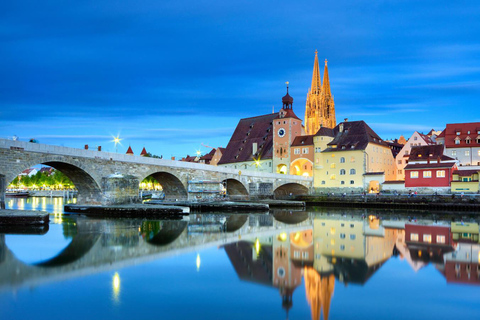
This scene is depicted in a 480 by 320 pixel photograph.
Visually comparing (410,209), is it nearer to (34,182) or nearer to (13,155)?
(13,155)

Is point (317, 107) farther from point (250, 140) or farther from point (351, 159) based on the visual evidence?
point (351, 159)

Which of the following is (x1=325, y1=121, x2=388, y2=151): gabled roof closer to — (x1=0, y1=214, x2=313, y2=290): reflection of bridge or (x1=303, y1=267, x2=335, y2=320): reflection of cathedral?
(x1=0, y1=214, x2=313, y2=290): reflection of bridge

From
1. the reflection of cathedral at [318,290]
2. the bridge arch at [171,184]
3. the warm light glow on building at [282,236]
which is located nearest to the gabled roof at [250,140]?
the bridge arch at [171,184]

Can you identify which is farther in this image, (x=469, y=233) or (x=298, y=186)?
(x=298, y=186)

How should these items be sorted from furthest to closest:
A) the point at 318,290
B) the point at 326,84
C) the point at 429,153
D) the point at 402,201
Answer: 1. the point at 326,84
2. the point at 429,153
3. the point at 402,201
4. the point at 318,290

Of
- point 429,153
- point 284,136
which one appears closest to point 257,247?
point 429,153

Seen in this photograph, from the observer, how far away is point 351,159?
5762cm

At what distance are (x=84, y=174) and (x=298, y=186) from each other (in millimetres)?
34080

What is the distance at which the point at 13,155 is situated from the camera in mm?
25672

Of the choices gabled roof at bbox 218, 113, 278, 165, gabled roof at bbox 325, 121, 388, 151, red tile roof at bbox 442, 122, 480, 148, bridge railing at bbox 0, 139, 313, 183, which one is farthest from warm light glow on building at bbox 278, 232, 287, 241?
red tile roof at bbox 442, 122, 480, 148

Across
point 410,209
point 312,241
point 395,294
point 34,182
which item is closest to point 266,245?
point 312,241

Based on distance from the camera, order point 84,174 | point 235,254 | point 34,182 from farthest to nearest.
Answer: point 34,182
point 84,174
point 235,254

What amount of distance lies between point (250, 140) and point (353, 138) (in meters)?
19.1

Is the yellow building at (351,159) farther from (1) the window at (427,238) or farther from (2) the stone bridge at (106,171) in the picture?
(1) the window at (427,238)
